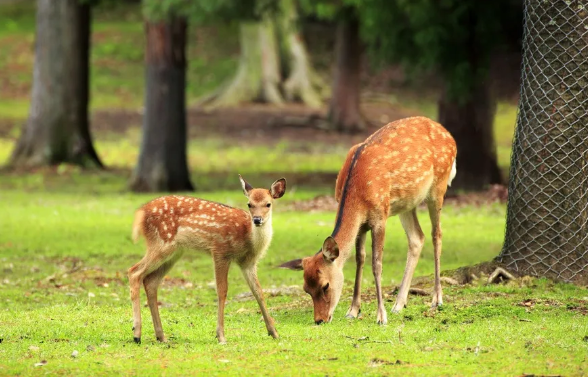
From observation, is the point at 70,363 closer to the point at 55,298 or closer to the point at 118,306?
the point at 118,306

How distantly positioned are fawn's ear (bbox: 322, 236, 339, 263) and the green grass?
53 cm

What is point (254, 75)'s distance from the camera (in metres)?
34.6

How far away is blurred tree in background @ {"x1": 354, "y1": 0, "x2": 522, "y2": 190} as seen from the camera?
56.6 feet

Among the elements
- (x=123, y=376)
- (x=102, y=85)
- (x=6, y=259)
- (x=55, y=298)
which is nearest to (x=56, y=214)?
(x=6, y=259)

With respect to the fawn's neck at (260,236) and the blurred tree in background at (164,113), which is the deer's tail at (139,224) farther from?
the blurred tree in background at (164,113)

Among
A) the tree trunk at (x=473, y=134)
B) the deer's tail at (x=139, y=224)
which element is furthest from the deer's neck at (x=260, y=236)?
the tree trunk at (x=473, y=134)

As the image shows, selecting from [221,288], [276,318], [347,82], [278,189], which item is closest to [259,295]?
[221,288]

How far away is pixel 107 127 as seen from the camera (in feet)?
99.1

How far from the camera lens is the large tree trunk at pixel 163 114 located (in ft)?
64.3

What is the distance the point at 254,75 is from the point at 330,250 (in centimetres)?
2624

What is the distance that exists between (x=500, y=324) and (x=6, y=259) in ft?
23.3

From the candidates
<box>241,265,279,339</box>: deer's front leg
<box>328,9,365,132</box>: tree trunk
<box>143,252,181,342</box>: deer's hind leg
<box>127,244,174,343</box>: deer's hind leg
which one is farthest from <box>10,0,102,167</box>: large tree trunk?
<box>241,265,279,339</box>: deer's front leg

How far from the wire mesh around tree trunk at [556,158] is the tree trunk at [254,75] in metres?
24.2

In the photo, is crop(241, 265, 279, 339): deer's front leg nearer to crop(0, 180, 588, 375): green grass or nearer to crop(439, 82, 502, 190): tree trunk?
crop(0, 180, 588, 375): green grass
